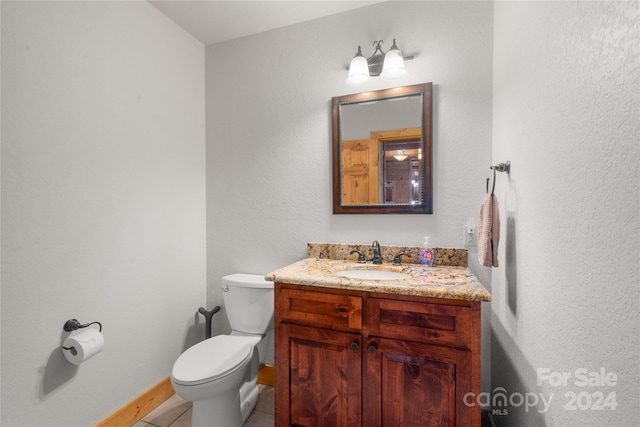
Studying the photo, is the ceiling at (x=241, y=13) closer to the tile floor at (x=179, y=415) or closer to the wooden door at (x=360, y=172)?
the wooden door at (x=360, y=172)

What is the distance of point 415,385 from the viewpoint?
3.96ft

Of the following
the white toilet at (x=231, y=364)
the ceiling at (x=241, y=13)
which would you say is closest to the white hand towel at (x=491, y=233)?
the white toilet at (x=231, y=364)

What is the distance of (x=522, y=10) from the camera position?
3.78ft

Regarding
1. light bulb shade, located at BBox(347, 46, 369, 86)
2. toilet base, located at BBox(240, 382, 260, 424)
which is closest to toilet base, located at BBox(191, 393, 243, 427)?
toilet base, located at BBox(240, 382, 260, 424)

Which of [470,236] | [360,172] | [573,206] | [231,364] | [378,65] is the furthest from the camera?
[360,172]

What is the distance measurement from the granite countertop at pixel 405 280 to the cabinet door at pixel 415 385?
0.23 meters

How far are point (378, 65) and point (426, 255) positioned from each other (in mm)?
1179

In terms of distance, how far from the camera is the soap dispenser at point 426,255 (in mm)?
1687

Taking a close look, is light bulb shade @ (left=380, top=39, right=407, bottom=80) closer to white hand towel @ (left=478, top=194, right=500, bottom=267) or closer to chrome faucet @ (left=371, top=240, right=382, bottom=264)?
white hand towel @ (left=478, top=194, right=500, bottom=267)

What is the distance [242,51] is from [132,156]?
1126 millimetres

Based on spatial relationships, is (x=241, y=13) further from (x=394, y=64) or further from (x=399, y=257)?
(x=399, y=257)

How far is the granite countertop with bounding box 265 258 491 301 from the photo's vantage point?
1.17m

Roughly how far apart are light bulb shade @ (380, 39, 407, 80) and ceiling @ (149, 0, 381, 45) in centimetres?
42

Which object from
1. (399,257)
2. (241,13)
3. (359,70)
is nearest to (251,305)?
(399,257)
